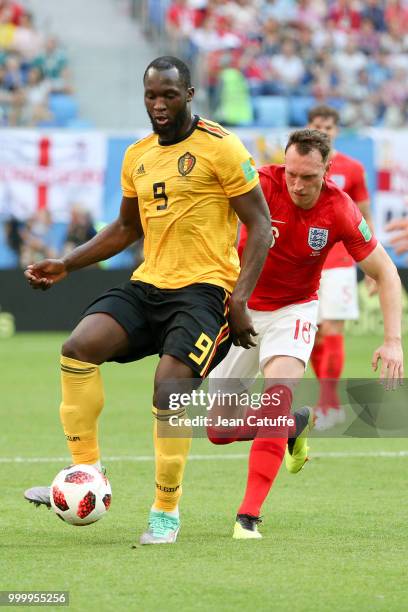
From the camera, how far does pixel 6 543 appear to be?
237 inches

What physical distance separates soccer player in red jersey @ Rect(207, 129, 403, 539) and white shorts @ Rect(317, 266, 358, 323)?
353 centimetres

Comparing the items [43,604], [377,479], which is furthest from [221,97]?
[43,604]

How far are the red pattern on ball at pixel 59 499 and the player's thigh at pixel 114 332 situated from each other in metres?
0.62

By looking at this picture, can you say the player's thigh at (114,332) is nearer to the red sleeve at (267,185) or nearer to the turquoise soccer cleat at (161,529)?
the turquoise soccer cleat at (161,529)

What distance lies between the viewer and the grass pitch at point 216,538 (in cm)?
494

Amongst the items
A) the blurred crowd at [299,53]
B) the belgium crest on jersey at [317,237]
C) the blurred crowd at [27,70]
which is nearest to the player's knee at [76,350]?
the belgium crest on jersey at [317,237]

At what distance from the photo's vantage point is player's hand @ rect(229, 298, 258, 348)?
6090 mm

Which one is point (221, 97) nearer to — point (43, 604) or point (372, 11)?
point (372, 11)

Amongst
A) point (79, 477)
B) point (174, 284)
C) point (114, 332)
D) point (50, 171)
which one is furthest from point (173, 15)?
point (79, 477)

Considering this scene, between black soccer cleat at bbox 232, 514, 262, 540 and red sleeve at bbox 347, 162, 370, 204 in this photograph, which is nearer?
black soccer cleat at bbox 232, 514, 262, 540

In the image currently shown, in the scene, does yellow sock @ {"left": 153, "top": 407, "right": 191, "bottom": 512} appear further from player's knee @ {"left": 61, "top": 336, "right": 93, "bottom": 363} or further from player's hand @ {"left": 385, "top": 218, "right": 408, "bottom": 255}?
player's hand @ {"left": 385, "top": 218, "right": 408, "bottom": 255}

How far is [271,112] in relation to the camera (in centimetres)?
2298

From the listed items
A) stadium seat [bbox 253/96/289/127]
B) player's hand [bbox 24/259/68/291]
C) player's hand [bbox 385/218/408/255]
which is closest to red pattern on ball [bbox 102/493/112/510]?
player's hand [bbox 24/259/68/291]

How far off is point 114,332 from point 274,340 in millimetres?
1139
